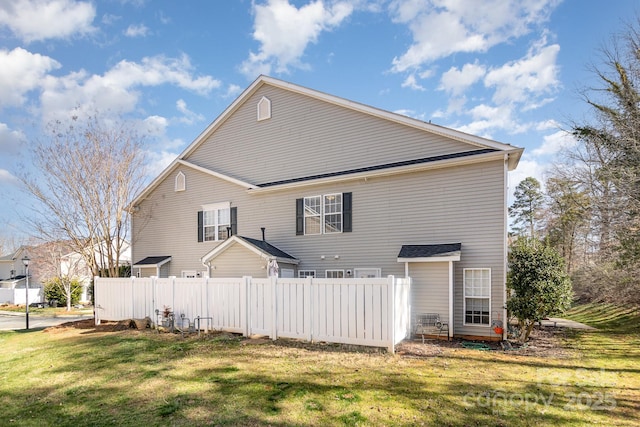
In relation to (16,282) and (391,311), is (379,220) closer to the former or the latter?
(391,311)

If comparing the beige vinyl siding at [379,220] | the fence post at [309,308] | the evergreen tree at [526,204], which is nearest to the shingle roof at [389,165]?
the beige vinyl siding at [379,220]

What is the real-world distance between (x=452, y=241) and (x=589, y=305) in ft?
47.7

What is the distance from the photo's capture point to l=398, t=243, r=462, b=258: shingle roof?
10.7 m

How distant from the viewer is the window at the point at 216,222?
1595 cm

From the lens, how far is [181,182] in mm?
17531

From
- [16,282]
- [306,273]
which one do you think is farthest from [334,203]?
[16,282]

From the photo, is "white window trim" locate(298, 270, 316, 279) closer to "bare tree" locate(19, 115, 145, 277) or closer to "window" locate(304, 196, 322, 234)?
"window" locate(304, 196, 322, 234)

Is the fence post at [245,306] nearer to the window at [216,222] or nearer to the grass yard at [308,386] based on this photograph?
the grass yard at [308,386]

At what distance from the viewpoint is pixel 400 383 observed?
6043 millimetres

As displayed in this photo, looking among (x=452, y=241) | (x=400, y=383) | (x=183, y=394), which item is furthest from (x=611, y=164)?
(x=183, y=394)

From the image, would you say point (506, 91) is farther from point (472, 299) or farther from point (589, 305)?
point (589, 305)

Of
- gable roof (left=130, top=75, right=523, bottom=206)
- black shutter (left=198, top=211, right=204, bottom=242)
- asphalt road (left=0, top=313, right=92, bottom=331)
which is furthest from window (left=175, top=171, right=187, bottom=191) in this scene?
asphalt road (left=0, top=313, right=92, bottom=331)

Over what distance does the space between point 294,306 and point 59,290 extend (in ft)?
91.5

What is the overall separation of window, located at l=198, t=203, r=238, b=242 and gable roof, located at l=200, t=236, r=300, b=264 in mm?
1877
